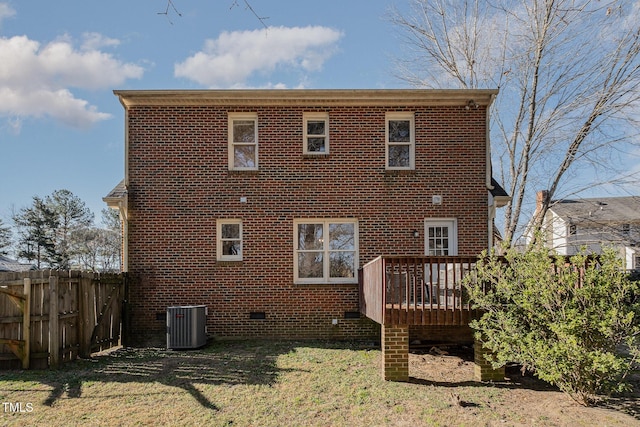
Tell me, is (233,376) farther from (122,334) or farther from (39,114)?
(39,114)

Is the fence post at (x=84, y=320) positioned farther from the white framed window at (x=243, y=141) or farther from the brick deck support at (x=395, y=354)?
the brick deck support at (x=395, y=354)

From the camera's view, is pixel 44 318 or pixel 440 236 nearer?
pixel 44 318

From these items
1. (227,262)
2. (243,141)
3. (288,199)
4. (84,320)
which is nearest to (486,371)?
(288,199)

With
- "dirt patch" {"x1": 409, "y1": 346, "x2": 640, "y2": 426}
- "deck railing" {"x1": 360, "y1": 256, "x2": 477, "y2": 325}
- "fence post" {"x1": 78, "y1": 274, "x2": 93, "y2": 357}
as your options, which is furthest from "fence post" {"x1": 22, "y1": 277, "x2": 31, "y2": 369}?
"dirt patch" {"x1": 409, "y1": 346, "x2": 640, "y2": 426}

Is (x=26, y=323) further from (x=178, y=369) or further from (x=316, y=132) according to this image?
(x=316, y=132)

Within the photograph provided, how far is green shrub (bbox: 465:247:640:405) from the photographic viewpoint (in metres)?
5.47

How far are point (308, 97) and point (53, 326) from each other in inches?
282

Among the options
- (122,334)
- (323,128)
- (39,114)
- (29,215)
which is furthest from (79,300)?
(39,114)

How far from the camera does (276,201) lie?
33.0ft

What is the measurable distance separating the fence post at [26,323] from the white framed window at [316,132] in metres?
6.37

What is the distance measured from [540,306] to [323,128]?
6470 millimetres

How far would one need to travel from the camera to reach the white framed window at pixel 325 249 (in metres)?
10.1

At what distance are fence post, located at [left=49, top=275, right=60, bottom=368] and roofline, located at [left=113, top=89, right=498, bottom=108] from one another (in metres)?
4.76

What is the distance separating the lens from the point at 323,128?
409 inches
